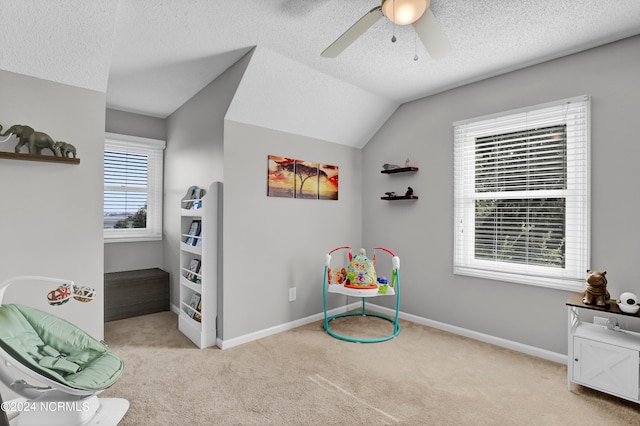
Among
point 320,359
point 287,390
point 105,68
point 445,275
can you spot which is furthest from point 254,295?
point 105,68

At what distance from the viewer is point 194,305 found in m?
3.20

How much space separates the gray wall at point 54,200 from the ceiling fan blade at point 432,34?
2.30 m

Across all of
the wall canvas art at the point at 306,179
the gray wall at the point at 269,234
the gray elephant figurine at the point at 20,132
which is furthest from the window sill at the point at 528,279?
the gray elephant figurine at the point at 20,132

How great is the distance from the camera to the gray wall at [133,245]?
395cm

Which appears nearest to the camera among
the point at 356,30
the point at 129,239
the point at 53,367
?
the point at 53,367

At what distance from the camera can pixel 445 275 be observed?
135 inches

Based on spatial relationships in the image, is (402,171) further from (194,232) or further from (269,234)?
(194,232)

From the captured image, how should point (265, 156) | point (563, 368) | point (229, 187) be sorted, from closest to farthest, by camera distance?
point (563, 368), point (229, 187), point (265, 156)

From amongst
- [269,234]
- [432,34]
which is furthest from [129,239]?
[432,34]

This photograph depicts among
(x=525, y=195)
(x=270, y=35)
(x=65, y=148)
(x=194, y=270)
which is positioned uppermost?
(x=270, y=35)

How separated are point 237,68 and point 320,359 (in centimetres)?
255

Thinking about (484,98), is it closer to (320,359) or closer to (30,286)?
(320,359)

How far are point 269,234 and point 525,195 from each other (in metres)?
2.38

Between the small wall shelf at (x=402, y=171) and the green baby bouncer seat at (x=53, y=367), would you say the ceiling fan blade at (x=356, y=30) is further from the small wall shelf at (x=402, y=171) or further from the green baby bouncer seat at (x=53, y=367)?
the green baby bouncer seat at (x=53, y=367)
